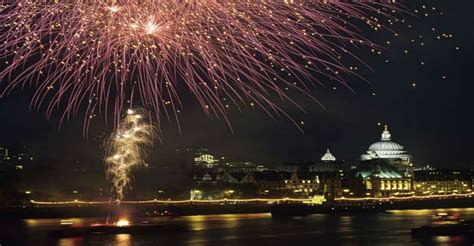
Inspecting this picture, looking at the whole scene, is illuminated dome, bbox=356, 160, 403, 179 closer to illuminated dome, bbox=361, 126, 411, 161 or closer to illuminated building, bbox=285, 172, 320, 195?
illuminated building, bbox=285, 172, 320, 195

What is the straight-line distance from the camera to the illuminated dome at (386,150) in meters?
140

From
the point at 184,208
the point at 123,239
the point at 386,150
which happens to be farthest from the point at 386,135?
the point at 123,239

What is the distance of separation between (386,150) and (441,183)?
1433 centimetres

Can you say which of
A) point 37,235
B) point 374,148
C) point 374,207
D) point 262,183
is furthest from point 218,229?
point 374,148

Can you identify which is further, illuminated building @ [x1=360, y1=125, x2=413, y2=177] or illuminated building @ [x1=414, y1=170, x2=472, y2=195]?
illuminated building @ [x1=360, y1=125, x2=413, y2=177]

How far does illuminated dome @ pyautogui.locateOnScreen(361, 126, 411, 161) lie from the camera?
458 feet

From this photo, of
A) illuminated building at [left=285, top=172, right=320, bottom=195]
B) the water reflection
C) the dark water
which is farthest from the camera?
illuminated building at [left=285, top=172, right=320, bottom=195]

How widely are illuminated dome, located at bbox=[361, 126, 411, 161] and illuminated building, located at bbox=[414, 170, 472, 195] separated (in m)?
6.76

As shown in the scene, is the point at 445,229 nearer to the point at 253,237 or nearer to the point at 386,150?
the point at 253,237

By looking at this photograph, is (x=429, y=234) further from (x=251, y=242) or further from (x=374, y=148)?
(x=374, y=148)

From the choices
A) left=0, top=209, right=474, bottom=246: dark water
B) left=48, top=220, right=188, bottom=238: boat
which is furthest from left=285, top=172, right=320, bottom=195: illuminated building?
left=48, top=220, right=188, bottom=238: boat

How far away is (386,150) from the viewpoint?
141 meters

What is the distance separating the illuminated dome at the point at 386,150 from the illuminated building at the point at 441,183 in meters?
6.76

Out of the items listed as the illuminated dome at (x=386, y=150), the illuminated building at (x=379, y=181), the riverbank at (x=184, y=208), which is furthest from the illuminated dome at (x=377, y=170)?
the riverbank at (x=184, y=208)
